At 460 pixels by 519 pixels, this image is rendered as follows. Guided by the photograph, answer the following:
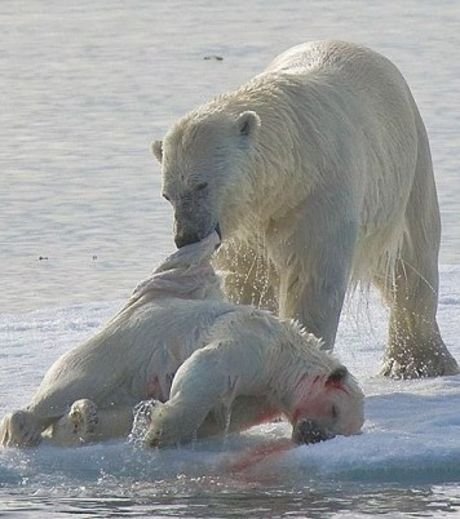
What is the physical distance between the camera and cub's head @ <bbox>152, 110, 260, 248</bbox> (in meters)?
7.53

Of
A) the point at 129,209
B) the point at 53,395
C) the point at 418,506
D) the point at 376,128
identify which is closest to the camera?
the point at 418,506

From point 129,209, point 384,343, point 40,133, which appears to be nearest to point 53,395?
point 384,343

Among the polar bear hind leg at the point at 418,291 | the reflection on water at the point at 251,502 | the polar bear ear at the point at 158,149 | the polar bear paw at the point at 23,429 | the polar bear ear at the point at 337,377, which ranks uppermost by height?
the polar bear ear at the point at 158,149

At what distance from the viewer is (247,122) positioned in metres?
7.60

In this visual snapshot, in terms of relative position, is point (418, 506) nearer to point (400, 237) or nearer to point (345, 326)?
point (400, 237)

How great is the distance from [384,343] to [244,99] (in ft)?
6.28

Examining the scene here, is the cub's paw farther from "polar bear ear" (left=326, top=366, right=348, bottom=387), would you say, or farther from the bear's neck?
the bear's neck

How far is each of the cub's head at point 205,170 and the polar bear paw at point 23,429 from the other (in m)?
0.93

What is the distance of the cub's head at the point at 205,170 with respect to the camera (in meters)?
7.53

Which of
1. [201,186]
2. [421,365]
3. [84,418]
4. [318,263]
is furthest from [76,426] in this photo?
[421,365]

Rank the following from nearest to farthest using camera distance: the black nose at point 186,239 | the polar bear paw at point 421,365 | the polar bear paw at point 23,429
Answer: the polar bear paw at point 23,429
the black nose at point 186,239
the polar bear paw at point 421,365

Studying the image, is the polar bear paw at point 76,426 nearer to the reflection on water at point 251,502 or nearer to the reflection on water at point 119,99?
the reflection on water at point 251,502

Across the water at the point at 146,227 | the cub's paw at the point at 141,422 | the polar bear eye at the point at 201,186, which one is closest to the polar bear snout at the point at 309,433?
the water at the point at 146,227

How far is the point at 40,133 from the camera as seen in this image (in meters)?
14.2
